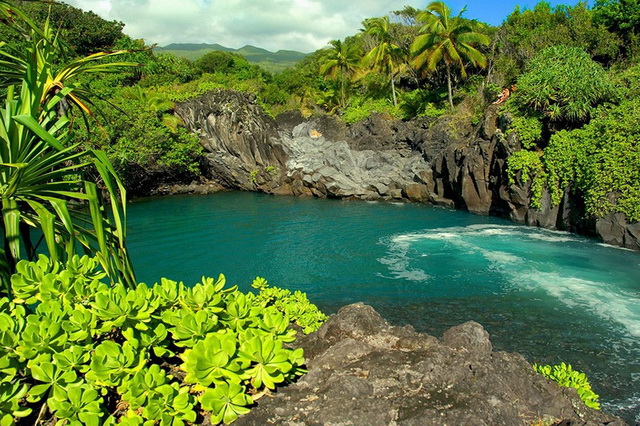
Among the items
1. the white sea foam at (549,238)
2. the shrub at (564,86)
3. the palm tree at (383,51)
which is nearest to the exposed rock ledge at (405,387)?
the white sea foam at (549,238)

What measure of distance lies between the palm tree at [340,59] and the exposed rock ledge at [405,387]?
36.8 metres

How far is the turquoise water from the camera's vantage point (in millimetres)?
10539

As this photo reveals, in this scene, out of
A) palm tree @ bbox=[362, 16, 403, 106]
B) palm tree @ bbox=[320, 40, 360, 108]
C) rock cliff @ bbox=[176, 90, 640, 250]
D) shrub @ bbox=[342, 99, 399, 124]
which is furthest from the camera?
palm tree @ bbox=[320, 40, 360, 108]

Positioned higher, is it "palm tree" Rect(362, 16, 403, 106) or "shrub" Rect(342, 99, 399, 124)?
"palm tree" Rect(362, 16, 403, 106)

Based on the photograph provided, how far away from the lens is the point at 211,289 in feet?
10.5

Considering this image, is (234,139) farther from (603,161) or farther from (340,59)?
(603,161)

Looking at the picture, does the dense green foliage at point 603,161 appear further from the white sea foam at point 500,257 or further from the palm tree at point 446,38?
the palm tree at point 446,38

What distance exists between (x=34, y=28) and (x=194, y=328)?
119 inches

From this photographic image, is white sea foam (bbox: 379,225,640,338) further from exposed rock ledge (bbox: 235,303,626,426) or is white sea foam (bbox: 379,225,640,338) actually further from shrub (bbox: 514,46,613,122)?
exposed rock ledge (bbox: 235,303,626,426)

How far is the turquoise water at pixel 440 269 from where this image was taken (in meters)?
10.5

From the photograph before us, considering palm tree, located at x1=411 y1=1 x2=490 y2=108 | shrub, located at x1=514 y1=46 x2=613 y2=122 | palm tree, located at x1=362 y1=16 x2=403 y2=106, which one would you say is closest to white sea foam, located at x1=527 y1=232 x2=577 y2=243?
shrub, located at x1=514 y1=46 x2=613 y2=122

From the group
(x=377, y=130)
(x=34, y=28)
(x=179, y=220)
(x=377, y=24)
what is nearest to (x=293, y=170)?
(x=377, y=130)

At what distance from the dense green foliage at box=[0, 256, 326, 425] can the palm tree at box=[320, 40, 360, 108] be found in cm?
3786

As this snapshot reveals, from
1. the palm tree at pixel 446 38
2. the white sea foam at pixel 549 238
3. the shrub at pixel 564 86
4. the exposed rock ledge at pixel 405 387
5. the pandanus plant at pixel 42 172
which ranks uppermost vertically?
the palm tree at pixel 446 38
